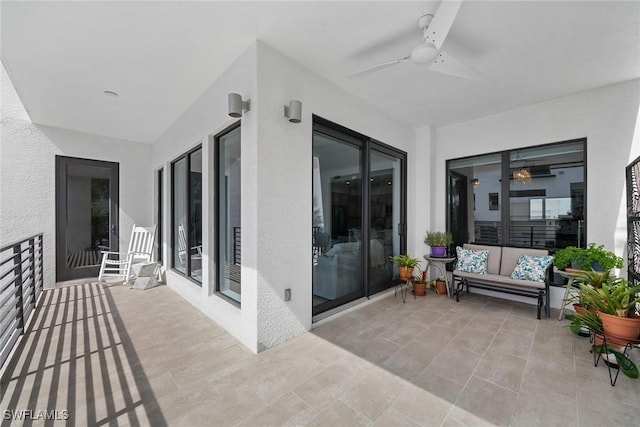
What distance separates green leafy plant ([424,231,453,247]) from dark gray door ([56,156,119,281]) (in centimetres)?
580

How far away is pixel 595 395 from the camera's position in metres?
1.85

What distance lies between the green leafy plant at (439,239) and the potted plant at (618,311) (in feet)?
6.29

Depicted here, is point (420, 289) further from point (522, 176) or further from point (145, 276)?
point (145, 276)

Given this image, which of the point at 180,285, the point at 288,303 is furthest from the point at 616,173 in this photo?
the point at 180,285

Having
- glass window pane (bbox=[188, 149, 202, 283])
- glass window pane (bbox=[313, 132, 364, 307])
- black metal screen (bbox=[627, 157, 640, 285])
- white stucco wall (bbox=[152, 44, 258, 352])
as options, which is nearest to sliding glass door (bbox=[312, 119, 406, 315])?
glass window pane (bbox=[313, 132, 364, 307])

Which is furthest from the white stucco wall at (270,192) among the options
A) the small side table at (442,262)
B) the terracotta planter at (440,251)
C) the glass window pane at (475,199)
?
the glass window pane at (475,199)

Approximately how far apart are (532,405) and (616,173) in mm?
3123

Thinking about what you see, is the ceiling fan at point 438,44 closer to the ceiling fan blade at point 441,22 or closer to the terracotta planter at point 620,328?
the ceiling fan blade at point 441,22

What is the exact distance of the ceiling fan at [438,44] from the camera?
1.82 metres

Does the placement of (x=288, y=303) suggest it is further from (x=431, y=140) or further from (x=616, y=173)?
(x=616, y=173)

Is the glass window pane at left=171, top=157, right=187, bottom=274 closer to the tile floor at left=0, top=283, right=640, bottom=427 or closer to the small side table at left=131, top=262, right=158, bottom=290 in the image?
the small side table at left=131, top=262, right=158, bottom=290

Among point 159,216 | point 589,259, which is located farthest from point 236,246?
point 589,259

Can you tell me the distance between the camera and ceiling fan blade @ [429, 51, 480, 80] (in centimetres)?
222

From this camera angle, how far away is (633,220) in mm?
2918
